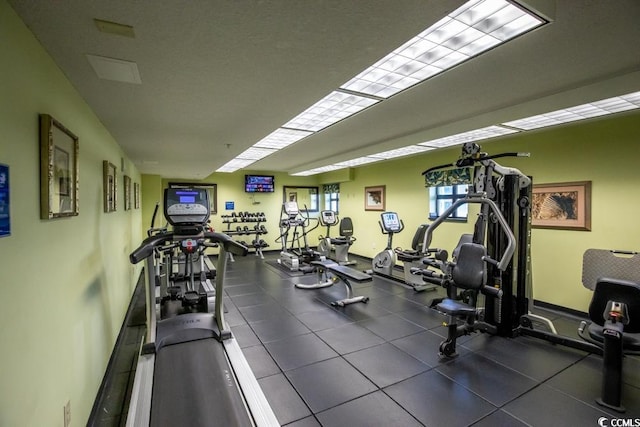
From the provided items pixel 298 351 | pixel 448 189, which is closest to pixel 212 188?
pixel 448 189

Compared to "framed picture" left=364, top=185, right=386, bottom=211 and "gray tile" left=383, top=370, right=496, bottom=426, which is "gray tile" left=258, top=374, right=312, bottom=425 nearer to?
"gray tile" left=383, top=370, right=496, bottom=426

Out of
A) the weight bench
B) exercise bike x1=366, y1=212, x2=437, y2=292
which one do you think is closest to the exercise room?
the weight bench

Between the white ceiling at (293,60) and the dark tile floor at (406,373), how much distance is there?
2.40 metres

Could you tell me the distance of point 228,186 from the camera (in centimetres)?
873

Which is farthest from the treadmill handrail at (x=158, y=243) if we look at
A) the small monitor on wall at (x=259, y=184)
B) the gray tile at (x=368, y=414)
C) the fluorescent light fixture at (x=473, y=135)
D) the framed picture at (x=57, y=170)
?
the small monitor on wall at (x=259, y=184)

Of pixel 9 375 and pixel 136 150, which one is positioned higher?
pixel 136 150

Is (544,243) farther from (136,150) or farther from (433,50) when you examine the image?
(136,150)

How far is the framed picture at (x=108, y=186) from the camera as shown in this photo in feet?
9.41

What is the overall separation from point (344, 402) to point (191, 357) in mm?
1295

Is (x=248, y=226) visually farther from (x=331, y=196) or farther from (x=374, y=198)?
(x=374, y=198)

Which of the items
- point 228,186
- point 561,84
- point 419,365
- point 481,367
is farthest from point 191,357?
point 228,186

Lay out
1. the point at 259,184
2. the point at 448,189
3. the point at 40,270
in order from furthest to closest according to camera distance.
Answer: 1. the point at 259,184
2. the point at 448,189
3. the point at 40,270

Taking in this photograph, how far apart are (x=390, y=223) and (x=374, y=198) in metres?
1.83

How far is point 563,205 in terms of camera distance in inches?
157
